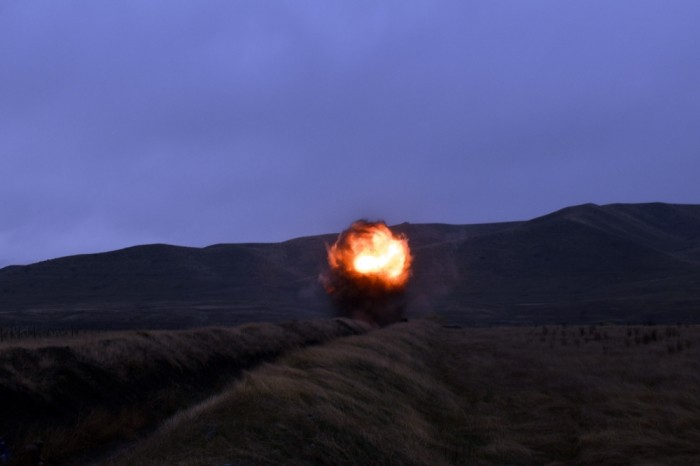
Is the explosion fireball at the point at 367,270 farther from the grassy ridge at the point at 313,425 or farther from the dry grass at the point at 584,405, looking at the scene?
the grassy ridge at the point at 313,425

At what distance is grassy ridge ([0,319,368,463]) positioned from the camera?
13.4 meters

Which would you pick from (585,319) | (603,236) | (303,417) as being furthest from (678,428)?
(603,236)

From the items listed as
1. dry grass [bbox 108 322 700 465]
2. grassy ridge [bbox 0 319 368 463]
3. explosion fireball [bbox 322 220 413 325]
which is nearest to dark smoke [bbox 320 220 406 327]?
explosion fireball [bbox 322 220 413 325]

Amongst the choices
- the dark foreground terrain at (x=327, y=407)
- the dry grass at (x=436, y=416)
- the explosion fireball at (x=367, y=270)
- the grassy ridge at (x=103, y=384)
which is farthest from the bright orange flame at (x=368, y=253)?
the grassy ridge at (x=103, y=384)

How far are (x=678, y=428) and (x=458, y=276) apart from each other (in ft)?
446

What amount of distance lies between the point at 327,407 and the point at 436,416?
17.9 feet

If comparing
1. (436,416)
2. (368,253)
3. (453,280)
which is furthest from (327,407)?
(453,280)

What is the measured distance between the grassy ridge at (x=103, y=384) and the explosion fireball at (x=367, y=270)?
35.4 metres

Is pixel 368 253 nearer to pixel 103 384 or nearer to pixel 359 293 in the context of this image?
pixel 359 293

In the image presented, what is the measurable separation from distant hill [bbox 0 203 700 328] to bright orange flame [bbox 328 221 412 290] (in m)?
23.7

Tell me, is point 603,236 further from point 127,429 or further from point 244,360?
point 127,429

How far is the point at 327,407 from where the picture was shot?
514 inches

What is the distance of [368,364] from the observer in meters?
20.9

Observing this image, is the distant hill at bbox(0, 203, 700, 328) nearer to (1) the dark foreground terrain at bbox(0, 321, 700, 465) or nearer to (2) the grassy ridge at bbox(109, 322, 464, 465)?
(1) the dark foreground terrain at bbox(0, 321, 700, 465)
